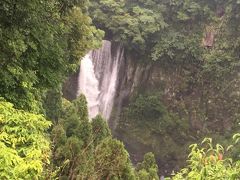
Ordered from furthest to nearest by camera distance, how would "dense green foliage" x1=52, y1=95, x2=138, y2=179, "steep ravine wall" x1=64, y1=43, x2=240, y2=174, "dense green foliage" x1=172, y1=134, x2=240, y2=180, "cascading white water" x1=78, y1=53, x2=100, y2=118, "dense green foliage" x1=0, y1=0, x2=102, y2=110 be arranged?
"steep ravine wall" x1=64, y1=43, x2=240, y2=174, "cascading white water" x1=78, y1=53, x2=100, y2=118, "dense green foliage" x1=0, y1=0, x2=102, y2=110, "dense green foliage" x1=52, y1=95, x2=138, y2=179, "dense green foliage" x1=172, y1=134, x2=240, y2=180

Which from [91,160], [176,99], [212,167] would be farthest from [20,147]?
[176,99]

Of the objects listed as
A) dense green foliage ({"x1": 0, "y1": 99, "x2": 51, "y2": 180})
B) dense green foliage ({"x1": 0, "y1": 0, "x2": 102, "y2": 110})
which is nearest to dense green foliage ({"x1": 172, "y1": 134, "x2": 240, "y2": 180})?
dense green foliage ({"x1": 0, "y1": 99, "x2": 51, "y2": 180})

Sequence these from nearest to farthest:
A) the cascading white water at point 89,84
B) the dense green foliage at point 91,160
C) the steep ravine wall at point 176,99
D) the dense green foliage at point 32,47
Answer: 1. the dense green foliage at point 91,160
2. the dense green foliage at point 32,47
3. the cascading white water at point 89,84
4. the steep ravine wall at point 176,99

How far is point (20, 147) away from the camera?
4910mm

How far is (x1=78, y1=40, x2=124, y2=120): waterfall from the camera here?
25656 mm

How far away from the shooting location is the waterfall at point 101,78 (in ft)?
84.2

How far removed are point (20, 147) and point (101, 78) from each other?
70.9 feet

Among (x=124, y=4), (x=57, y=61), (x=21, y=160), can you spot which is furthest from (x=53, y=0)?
(x=124, y=4)

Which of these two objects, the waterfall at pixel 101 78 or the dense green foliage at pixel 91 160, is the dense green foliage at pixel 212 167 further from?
the waterfall at pixel 101 78

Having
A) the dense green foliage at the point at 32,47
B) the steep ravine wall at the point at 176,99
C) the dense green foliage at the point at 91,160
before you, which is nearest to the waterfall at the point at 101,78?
the steep ravine wall at the point at 176,99

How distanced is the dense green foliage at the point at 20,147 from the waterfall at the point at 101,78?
1991cm

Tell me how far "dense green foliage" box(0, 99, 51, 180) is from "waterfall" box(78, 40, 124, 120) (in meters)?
19.9

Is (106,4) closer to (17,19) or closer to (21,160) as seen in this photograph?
(17,19)

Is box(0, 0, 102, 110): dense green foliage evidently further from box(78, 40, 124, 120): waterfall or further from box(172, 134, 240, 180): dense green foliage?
box(78, 40, 124, 120): waterfall
